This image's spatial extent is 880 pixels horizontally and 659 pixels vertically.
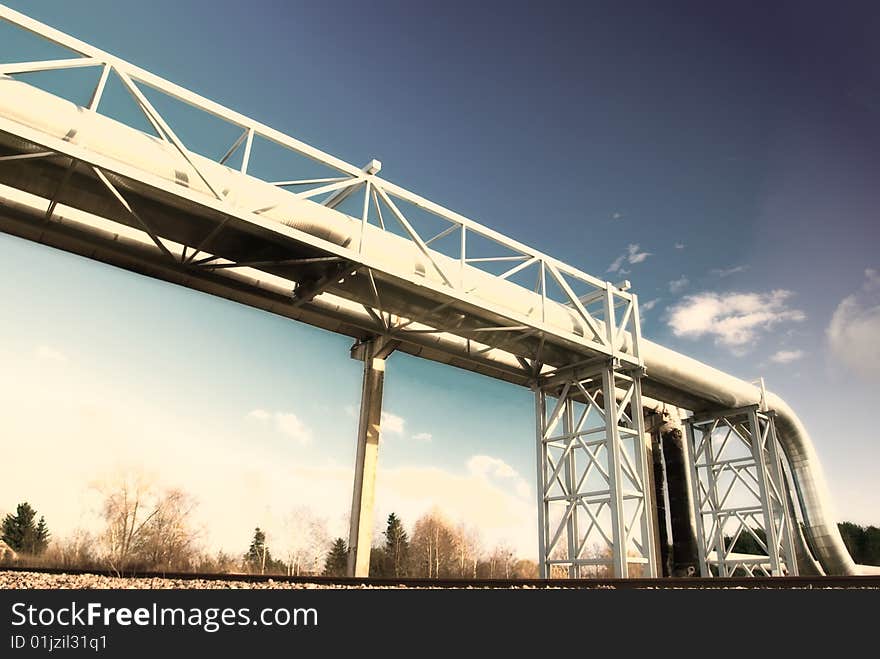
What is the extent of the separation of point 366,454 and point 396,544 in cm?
2701

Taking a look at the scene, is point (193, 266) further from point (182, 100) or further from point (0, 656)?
point (0, 656)

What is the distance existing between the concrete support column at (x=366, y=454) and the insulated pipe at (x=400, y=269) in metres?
0.95

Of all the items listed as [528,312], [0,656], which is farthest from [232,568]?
[0,656]

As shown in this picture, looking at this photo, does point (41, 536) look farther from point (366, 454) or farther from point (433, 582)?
point (433, 582)

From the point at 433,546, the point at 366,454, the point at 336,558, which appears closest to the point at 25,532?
the point at 336,558

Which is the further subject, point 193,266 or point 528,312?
point 528,312

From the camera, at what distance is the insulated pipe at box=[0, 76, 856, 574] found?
766 centimetres

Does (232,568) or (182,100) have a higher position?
(182,100)

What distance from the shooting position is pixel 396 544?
119 feet

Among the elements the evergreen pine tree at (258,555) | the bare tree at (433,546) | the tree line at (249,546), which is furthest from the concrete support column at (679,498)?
the evergreen pine tree at (258,555)

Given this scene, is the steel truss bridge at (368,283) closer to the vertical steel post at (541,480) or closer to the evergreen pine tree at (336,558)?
the vertical steel post at (541,480)

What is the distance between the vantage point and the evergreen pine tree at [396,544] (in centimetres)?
3388

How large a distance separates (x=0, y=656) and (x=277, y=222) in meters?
6.44

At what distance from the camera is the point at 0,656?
3.57 m
